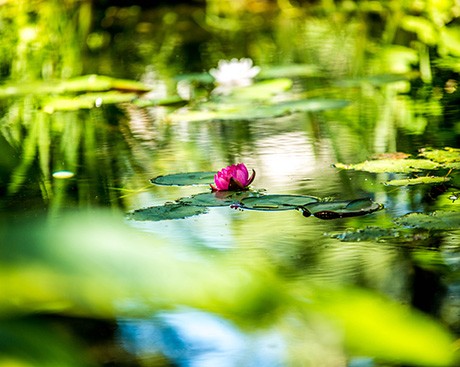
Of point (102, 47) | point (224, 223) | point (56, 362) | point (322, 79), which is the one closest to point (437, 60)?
point (322, 79)

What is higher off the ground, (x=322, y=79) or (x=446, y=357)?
(x=322, y=79)

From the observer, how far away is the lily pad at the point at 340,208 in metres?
1.50

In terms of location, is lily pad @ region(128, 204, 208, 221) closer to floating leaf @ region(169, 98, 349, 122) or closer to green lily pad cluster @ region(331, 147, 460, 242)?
green lily pad cluster @ region(331, 147, 460, 242)

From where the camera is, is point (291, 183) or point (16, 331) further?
point (291, 183)

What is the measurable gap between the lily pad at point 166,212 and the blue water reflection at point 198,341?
51 centimetres

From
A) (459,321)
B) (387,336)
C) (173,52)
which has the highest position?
(173,52)

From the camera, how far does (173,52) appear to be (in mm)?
4156

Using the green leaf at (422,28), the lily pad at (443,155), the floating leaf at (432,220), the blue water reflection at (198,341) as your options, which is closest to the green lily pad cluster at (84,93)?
the lily pad at (443,155)

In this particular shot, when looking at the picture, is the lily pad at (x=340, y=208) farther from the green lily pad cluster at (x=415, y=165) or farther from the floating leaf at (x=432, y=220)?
the green lily pad cluster at (x=415, y=165)

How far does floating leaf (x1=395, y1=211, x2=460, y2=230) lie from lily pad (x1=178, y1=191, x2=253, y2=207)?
34 cm

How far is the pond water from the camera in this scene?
407mm

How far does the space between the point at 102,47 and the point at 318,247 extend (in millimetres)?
3289

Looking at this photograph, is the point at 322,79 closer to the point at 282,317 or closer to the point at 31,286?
the point at 282,317

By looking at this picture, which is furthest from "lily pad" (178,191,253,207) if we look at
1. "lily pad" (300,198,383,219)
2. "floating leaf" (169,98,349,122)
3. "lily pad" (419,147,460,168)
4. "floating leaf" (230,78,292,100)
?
"floating leaf" (230,78,292,100)
